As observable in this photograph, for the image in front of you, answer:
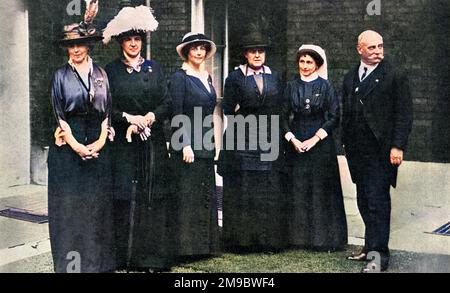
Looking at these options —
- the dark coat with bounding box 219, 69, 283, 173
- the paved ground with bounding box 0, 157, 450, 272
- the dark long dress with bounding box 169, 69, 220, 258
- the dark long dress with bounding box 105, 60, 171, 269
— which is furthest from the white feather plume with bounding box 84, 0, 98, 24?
the paved ground with bounding box 0, 157, 450, 272

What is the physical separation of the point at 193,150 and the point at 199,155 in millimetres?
72

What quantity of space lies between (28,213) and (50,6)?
2.22 m

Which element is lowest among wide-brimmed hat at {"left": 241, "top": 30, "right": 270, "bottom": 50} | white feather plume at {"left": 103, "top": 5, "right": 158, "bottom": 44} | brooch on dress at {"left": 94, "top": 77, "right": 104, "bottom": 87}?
brooch on dress at {"left": 94, "top": 77, "right": 104, "bottom": 87}

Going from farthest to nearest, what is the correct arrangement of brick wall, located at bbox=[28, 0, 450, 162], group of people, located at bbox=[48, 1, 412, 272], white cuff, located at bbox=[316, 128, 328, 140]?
brick wall, located at bbox=[28, 0, 450, 162]
white cuff, located at bbox=[316, 128, 328, 140]
group of people, located at bbox=[48, 1, 412, 272]

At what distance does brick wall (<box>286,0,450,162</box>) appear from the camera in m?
5.80

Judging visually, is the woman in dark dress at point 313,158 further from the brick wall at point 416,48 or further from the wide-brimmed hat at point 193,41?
the wide-brimmed hat at point 193,41

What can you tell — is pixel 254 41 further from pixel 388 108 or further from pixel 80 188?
pixel 80 188

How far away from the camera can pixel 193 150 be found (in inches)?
218

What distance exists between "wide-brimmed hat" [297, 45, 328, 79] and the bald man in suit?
0.79ft

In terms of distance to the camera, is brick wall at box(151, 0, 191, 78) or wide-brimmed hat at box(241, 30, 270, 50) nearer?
wide-brimmed hat at box(241, 30, 270, 50)

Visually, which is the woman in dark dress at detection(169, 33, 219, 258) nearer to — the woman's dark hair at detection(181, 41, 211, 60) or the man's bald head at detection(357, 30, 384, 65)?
the woman's dark hair at detection(181, 41, 211, 60)

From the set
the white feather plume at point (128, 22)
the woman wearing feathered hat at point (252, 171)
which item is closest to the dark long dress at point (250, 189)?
the woman wearing feathered hat at point (252, 171)

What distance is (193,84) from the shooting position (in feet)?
17.7
